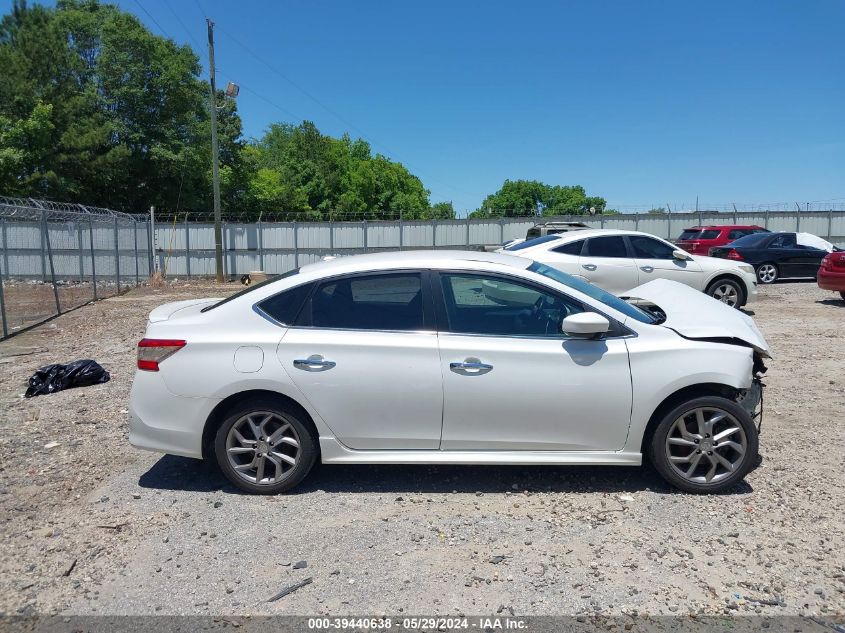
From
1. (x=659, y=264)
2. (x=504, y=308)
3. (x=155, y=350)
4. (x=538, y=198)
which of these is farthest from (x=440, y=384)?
(x=538, y=198)

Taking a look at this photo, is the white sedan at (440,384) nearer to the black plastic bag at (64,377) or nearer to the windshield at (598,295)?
the windshield at (598,295)

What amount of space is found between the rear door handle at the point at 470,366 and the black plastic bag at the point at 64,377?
5.36 m

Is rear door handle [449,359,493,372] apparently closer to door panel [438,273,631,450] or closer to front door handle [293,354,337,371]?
door panel [438,273,631,450]

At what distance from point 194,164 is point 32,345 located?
29066 millimetres

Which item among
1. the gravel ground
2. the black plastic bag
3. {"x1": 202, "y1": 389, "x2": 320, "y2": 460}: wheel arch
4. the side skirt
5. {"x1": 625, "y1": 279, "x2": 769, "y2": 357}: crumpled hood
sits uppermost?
{"x1": 625, "y1": 279, "x2": 769, "y2": 357}: crumpled hood

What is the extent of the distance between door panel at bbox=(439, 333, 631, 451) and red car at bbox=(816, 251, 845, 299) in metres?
11.7

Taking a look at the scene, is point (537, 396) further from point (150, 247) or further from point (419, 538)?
point (150, 247)

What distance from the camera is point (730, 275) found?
12508mm

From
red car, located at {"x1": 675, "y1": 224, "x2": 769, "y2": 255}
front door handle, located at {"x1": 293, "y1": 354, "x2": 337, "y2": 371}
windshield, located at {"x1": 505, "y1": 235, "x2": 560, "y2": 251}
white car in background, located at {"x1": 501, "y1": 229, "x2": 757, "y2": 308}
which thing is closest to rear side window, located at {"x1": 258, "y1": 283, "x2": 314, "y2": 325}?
front door handle, located at {"x1": 293, "y1": 354, "x2": 337, "y2": 371}

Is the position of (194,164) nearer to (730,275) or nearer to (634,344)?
(730,275)

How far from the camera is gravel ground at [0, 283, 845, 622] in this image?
11.4 feet

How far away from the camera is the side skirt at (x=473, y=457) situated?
14.9ft

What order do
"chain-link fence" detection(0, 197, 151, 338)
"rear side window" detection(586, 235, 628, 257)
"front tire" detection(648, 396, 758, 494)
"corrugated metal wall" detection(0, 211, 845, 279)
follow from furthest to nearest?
"corrugated metal wall" detection(0, 211, 845, 279) → "chain-link fence" detection(0, 197, 151, 338) → "rear side window" detection(586, 235, 628, 257) → "front tire" detection(648, 396, 758, 494)

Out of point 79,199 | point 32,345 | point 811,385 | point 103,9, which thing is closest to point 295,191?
point 103,9
